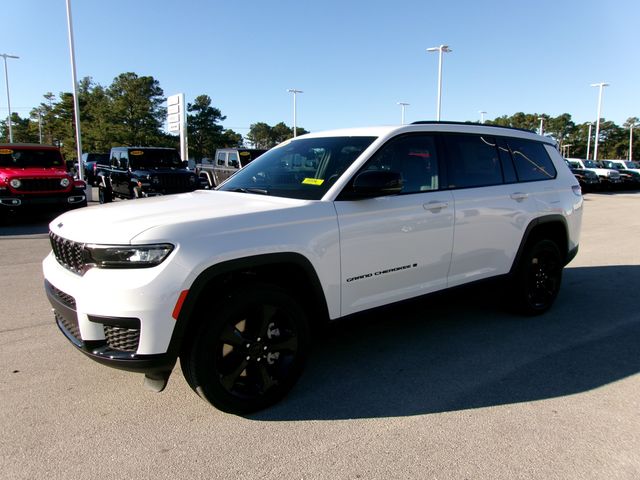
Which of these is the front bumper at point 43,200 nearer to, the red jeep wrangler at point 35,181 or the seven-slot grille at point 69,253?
the red jeep wrangler at point 35,181

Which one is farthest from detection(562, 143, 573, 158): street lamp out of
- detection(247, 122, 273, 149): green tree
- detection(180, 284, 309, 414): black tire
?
detection(180, 284, 309, 414): black tire

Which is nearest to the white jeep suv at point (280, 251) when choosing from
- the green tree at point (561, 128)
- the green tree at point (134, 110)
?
the green tree at point (134, 110)

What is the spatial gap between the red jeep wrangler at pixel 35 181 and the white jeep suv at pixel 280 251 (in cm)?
983

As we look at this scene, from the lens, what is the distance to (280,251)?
2988 millimetres

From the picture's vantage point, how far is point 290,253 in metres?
3.03

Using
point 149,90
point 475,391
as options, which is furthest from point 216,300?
point 149,90

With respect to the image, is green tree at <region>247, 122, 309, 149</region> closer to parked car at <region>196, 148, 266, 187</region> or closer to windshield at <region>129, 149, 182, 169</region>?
parked car at <region>196, 148, 266, 187</region>

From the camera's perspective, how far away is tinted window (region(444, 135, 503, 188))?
415 cm

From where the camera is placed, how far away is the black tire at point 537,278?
15.7 ft

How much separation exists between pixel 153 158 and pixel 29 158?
12.0 ft

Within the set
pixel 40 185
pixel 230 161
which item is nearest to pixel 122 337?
pixel 40 185

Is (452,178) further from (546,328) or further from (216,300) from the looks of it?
(216,300)

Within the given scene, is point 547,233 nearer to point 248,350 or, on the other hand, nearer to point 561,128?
point 248,350

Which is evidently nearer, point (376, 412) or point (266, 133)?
point (376, 412)
